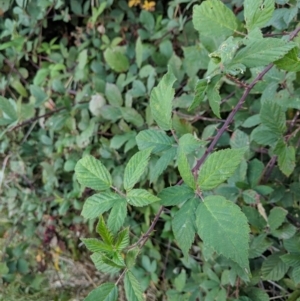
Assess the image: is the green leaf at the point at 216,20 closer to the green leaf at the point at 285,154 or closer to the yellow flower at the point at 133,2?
the green leaf at the point at 285,154

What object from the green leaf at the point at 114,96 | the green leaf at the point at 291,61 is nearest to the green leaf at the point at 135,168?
the green leaf at the point at 291,61

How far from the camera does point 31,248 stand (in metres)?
1.75

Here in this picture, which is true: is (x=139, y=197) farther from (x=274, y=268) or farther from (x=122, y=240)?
(x=274, y=268)

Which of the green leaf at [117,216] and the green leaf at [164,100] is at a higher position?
the green leaf at [164,100]

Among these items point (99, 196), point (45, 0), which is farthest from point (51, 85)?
point (99, 196)

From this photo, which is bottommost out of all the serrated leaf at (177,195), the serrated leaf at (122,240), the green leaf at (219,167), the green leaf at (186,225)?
the serrated leaf at (122,240)

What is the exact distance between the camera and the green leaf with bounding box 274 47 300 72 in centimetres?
67

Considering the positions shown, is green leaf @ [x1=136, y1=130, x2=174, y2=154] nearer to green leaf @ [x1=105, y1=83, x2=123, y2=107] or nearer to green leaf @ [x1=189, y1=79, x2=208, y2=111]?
green leaf @ [x1=189, y1=79, x2=208, y2=111]

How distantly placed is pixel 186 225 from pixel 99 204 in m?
0.15

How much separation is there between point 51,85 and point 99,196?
104 cm

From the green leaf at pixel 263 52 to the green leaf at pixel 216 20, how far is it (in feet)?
0.45

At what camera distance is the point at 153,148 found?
2.48 feet

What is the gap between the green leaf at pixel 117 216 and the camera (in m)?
0.67

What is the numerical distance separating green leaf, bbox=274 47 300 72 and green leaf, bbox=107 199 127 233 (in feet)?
1.17
